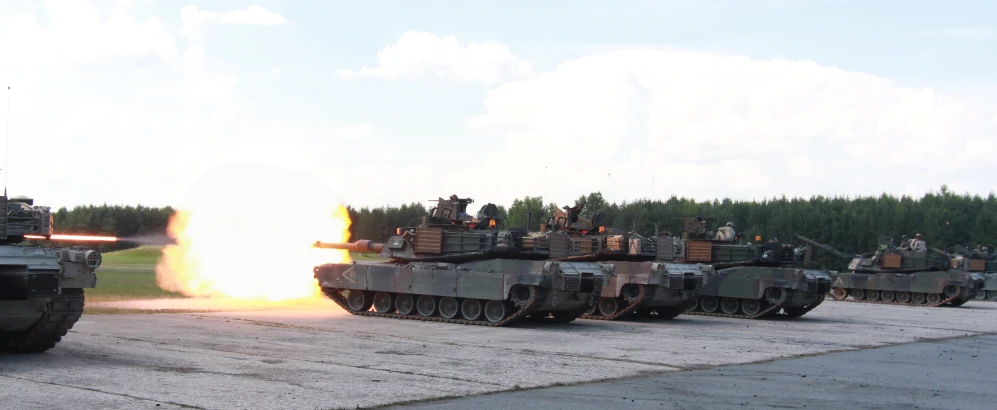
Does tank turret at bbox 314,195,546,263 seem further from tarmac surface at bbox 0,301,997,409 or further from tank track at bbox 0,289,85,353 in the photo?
tank track at bbox 0,289,85,353

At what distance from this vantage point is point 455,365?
17.8m

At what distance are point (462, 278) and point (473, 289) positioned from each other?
462 millimetres

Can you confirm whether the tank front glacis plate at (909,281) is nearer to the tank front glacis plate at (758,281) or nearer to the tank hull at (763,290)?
the tank hull at (763,290)

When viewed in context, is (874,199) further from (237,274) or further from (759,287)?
(237,274)

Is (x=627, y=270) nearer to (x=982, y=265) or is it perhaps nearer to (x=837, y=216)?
(x=982, y=265)

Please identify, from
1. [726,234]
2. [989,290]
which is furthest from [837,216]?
[726,234]

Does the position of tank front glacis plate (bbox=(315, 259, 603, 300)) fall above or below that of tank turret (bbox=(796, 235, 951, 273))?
below

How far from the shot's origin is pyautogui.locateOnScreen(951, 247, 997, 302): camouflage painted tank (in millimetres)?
53906

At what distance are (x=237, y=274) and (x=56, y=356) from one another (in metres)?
19.6

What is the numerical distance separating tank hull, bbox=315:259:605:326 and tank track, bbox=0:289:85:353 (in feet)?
39.1

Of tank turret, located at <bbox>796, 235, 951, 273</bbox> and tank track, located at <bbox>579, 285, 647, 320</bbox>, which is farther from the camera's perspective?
tank turret, located at <bbox>796, 235, 951, 273</bbox>

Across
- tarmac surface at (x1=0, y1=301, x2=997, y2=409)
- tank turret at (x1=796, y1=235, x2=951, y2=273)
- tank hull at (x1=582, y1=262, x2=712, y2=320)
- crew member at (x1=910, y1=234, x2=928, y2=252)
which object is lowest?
tarmac surface at (x1=0, y1=301, x2=997, y2=409)

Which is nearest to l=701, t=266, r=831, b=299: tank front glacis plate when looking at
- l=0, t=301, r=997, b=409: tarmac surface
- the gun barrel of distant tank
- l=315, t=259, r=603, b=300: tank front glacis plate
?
l=0, t=301, r=997, b=409: tarmac surface

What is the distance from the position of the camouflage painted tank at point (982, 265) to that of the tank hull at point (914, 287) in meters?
4.67
